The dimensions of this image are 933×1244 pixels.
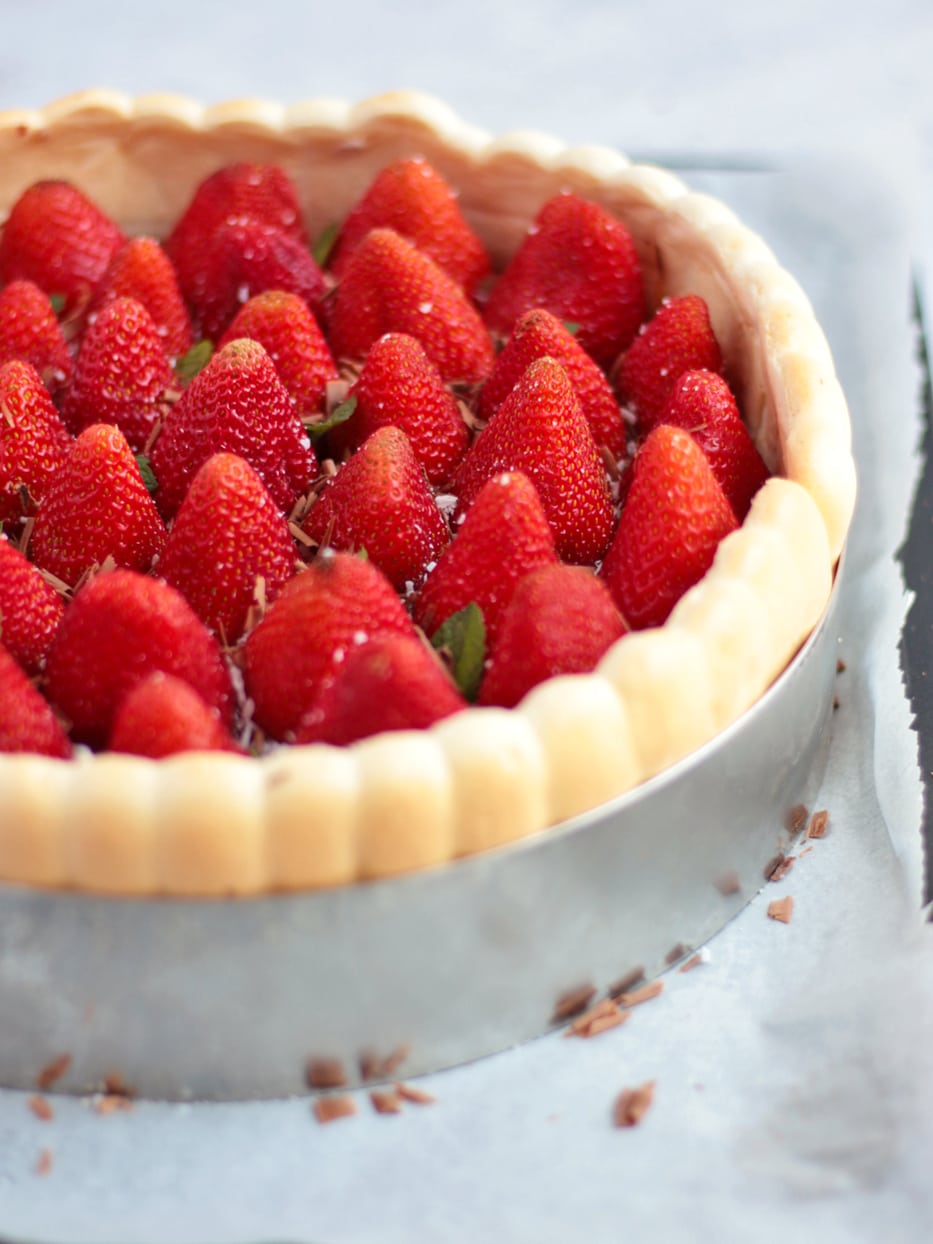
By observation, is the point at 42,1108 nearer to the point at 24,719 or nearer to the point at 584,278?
the point at 24,719

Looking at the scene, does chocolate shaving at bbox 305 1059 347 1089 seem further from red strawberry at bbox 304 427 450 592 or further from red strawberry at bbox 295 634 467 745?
red strawberry at bbox 304 427 450 592

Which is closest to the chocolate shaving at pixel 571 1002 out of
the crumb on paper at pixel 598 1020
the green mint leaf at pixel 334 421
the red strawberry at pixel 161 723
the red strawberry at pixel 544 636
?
the crumb on paper at pixel 598 1020

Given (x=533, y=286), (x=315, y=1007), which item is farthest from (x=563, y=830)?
(x=533, y=286)

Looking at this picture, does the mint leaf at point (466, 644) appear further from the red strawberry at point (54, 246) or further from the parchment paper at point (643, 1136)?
the red strawberry at point (54, 246)

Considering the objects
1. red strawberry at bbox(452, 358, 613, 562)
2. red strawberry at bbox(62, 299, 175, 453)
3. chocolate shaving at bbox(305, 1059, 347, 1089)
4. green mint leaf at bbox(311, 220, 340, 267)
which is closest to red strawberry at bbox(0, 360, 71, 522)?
red strawberry at bbox(62, 299, 175, 453)

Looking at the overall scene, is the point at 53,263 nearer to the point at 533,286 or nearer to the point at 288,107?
the point at 288,107

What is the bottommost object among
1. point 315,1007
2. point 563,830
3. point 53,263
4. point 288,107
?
point 315,1007

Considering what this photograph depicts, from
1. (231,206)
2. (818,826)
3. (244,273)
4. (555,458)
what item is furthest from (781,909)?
(231,206)
